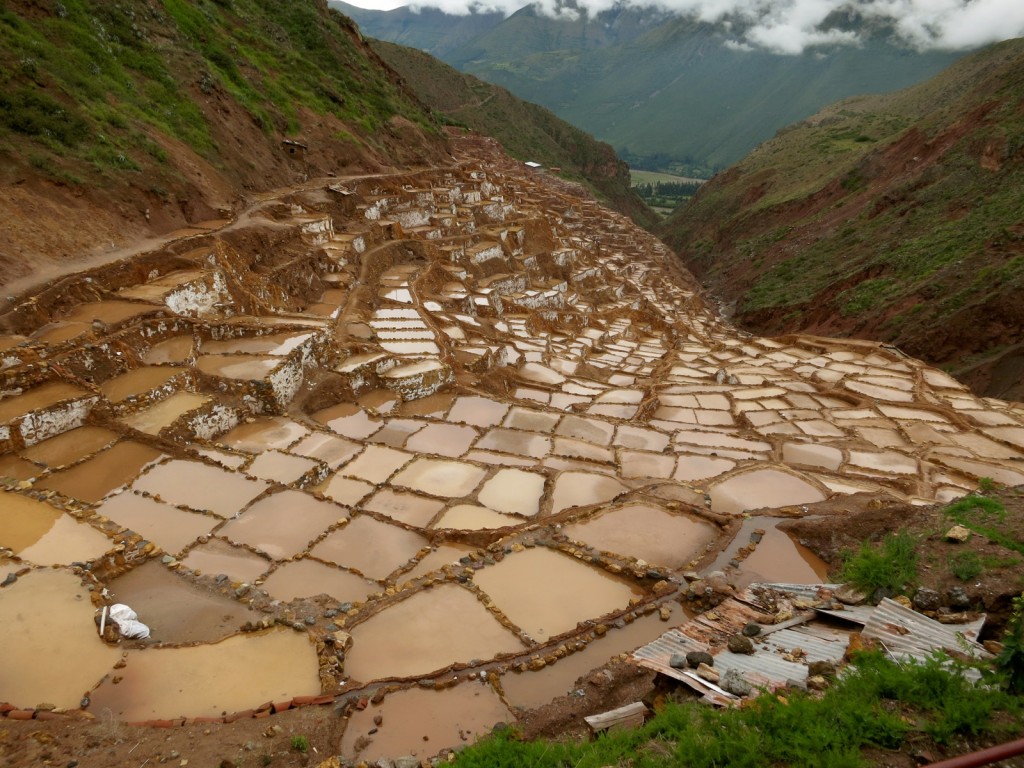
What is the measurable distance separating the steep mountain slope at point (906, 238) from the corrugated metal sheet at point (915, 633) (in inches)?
823

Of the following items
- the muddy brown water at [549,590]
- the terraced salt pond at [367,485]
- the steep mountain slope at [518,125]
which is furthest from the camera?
the steep mountain slope at [518,125]

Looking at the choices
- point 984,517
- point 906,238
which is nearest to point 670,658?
point 984,517

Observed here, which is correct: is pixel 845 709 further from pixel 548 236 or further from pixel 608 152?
pixel 608 152

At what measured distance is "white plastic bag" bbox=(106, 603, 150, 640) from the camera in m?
5.36

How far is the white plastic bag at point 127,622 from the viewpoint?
17.6 feet

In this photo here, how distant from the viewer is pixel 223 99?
21391 millimetres

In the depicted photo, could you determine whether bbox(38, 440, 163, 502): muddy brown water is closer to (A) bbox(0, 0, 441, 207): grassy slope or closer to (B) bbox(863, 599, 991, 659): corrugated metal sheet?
(A) bbox(0, 0, 441, 207): grassy slope

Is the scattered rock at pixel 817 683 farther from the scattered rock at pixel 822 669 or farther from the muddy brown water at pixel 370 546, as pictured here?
the muddy brown water at pixel 370 546

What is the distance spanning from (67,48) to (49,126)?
15.8ft

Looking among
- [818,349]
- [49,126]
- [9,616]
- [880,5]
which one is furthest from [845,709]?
[880,5]

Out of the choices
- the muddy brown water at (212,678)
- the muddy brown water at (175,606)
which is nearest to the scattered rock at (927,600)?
the muddy brown water at (212,678)

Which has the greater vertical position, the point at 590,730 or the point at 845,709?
the point at 845,709

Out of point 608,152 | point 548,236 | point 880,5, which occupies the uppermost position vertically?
point 880,5

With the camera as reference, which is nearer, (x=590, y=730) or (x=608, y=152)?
(x=590, y=730)
